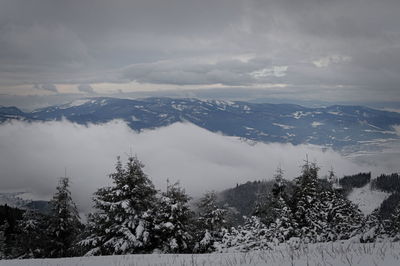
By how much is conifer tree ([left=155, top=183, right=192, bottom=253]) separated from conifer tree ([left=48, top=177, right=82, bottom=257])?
870 cm

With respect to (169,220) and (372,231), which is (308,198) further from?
(169,220)

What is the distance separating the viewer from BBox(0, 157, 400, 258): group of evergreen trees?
12.8 meters

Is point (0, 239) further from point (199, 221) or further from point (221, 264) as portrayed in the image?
point (221, 264)

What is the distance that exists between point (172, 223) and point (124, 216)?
302 cm

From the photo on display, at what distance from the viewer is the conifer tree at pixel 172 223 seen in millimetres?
18234

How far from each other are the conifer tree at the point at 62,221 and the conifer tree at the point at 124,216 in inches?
177

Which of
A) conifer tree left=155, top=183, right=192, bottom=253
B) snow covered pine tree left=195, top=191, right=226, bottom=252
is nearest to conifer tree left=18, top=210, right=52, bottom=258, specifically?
conifer tree left=155, top=183, right=192, bottom=253

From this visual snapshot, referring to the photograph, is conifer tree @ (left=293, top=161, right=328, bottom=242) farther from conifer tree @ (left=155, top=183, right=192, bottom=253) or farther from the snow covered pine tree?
conifer tree @ (left=155, top=183, right=192, bottom=253)

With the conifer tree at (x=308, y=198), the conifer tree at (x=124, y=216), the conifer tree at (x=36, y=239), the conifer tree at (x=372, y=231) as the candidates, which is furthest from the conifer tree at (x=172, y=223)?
the conifer tree at (x=372, y=231)

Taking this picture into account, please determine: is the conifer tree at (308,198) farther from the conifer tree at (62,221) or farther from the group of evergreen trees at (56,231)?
the conifer tree at (62,221)

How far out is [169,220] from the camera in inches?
741

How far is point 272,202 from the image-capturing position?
21.8 m

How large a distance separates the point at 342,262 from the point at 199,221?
16794 mm

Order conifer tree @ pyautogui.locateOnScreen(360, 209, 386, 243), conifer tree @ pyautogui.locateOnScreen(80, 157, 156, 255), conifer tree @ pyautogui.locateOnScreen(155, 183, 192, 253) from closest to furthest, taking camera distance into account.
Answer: conifer tree @ pyautogui.locateOnScreen(360, 209, 386, 243) → conifer tree @ pyautogui.locateOnScreen(80, 157, 156, 255) → conifer tree @ pyautogui.locateOnScreen(155, 183, 192, 253)
